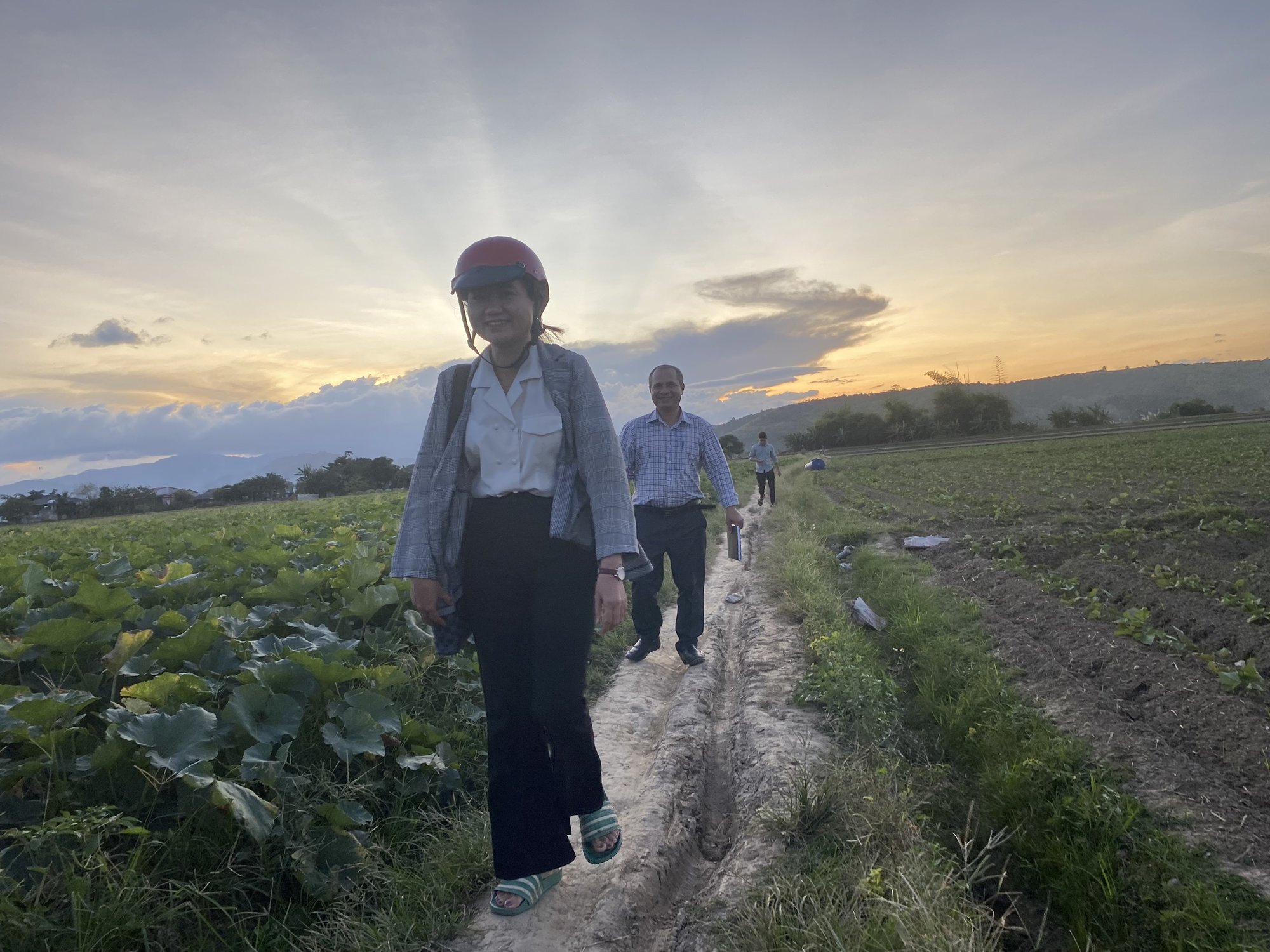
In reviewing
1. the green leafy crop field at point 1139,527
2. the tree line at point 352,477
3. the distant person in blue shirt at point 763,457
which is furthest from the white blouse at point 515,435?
the tree line at point 352,477

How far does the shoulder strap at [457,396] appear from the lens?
256 centimetres

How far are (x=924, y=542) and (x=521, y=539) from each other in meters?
8.51

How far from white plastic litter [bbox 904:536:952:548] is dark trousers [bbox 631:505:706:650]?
5372mm

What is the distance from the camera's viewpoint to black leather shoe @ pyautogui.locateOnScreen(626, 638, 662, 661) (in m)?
5.51

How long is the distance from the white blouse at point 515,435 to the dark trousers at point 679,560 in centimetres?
295

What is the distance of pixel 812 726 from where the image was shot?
3.96 metres

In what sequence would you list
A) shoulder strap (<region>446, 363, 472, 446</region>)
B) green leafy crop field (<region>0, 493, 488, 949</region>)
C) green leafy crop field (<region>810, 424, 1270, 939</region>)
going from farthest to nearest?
1. green leafy crop field (<region>810, 424, 1270, 939</region>)
2. shoulder strap (<region>446, 363, 472, 446</region>)
3. green leafy crop field (<region>0, 493, 488, 949</region>)

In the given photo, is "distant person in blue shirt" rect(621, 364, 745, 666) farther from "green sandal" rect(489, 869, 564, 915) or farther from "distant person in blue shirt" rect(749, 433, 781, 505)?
"distant person in blue shirt" rect(749, 433, 781, 505)

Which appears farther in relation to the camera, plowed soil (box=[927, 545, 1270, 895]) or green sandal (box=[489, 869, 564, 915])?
plowed soil (box=[927, 545, 1270, 895])

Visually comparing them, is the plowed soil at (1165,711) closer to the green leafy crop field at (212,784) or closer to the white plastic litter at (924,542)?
the green leafy crop field at (212,784)

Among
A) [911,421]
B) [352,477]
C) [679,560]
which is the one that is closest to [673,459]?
[679,560]

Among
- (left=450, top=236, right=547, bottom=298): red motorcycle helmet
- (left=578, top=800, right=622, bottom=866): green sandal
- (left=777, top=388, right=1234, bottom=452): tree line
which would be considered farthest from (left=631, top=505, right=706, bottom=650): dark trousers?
(left=777, top=388, right=1234, bottom=452): tree line

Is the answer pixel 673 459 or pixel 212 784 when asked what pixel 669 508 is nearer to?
pixel 673 459

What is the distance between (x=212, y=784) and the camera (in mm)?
2363
